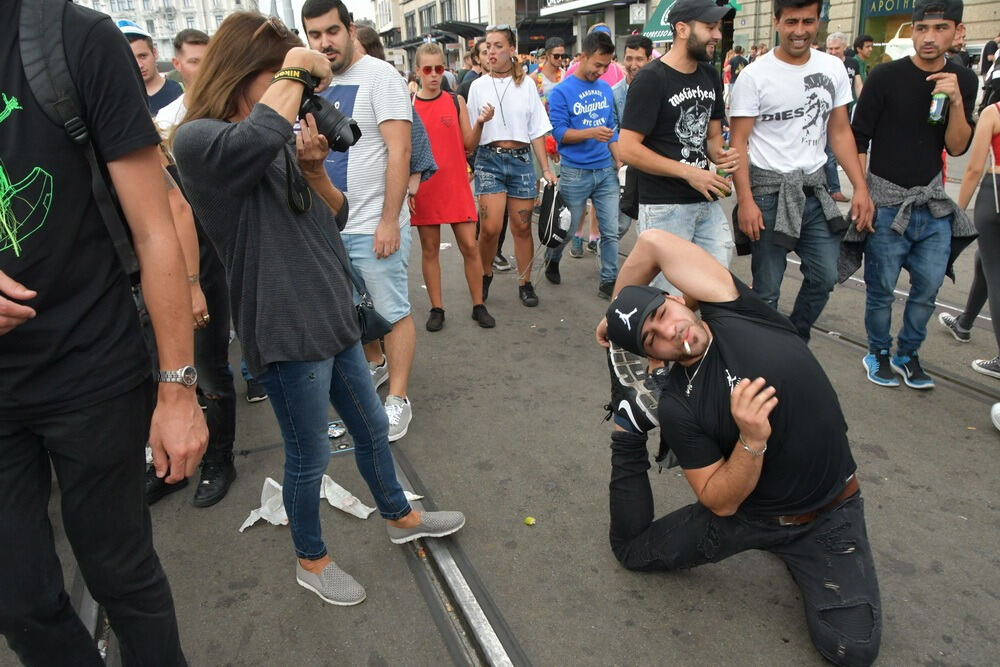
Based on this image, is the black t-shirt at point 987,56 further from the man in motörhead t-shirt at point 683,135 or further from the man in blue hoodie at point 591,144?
the man in motörhead t-shirt at point 683,135

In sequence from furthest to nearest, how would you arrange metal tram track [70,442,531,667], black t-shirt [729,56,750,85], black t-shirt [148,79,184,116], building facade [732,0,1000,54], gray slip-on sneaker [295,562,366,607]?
building facade [732,0,1000,54], black t-shirt [729,56,750,85], black t-shirt [148,79,184,116], gray slip-on sneaker [295,562,366,607], metal tram track [70,442,531,667]

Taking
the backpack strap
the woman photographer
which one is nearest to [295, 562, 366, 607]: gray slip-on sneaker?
the woman photographer

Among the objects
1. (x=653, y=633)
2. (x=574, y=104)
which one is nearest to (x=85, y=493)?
(x=653, y=633)

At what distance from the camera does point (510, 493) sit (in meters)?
3.18

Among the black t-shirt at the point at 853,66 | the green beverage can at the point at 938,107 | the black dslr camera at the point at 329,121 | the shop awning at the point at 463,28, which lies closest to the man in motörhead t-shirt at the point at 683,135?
the green beverage can at the point at 938,107

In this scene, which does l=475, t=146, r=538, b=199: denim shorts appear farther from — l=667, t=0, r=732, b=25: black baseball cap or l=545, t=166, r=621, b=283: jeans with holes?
l=667, t=0, r=732, b=25: black baseball cap

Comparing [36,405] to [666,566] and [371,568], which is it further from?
[666,566]

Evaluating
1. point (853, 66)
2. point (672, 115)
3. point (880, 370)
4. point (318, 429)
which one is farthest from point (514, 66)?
point (853, 66)

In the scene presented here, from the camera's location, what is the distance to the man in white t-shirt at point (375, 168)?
138 inches

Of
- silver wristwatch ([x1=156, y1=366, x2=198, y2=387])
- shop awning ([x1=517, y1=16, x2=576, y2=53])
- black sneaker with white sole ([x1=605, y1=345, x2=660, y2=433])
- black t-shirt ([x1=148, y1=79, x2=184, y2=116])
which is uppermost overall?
shop awning ([x1=517, y1=16, x2=576, y2=53])

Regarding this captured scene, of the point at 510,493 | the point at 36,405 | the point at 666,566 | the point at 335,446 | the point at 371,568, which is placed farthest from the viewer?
the point at 335,446

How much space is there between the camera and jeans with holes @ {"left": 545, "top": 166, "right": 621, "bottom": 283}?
5578mm

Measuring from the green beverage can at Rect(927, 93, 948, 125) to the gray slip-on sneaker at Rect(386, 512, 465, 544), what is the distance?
3.12 m

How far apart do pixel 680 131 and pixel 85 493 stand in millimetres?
3246
